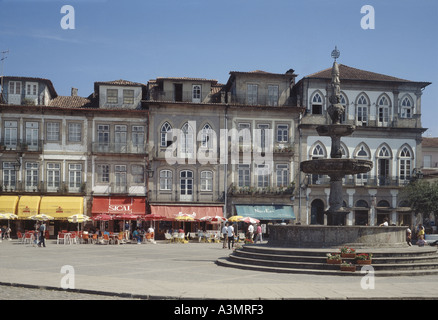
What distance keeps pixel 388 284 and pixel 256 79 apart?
30497 mm

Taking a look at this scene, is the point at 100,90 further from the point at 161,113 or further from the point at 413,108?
the point at 413,108

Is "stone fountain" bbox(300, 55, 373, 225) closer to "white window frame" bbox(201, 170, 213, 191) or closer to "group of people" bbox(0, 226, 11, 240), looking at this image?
"white window frame" bbox(201, 170, 213, 191)

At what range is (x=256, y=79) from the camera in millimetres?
43281

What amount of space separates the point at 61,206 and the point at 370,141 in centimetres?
2424

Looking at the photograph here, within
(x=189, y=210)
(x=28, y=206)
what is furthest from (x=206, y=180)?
(x=28, y=206)

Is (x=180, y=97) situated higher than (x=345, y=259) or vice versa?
(x=180, y=97)

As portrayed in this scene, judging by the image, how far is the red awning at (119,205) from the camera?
4081cm

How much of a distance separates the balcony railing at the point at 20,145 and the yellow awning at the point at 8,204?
3592mm

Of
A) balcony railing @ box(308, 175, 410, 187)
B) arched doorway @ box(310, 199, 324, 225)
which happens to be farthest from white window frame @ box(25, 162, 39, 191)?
arched doorway @ box(310, 199, 324, 225)

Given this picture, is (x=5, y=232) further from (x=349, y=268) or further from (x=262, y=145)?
→ (x=349, y=268)

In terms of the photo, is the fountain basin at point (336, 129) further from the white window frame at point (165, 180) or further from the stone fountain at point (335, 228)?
the white window frame at point (165, 180)

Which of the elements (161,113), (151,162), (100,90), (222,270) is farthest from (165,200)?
(222,270)

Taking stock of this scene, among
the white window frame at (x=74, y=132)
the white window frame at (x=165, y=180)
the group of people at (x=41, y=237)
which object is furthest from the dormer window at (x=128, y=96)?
the group of people at (x=41, y=237)

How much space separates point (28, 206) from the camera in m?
39.6
